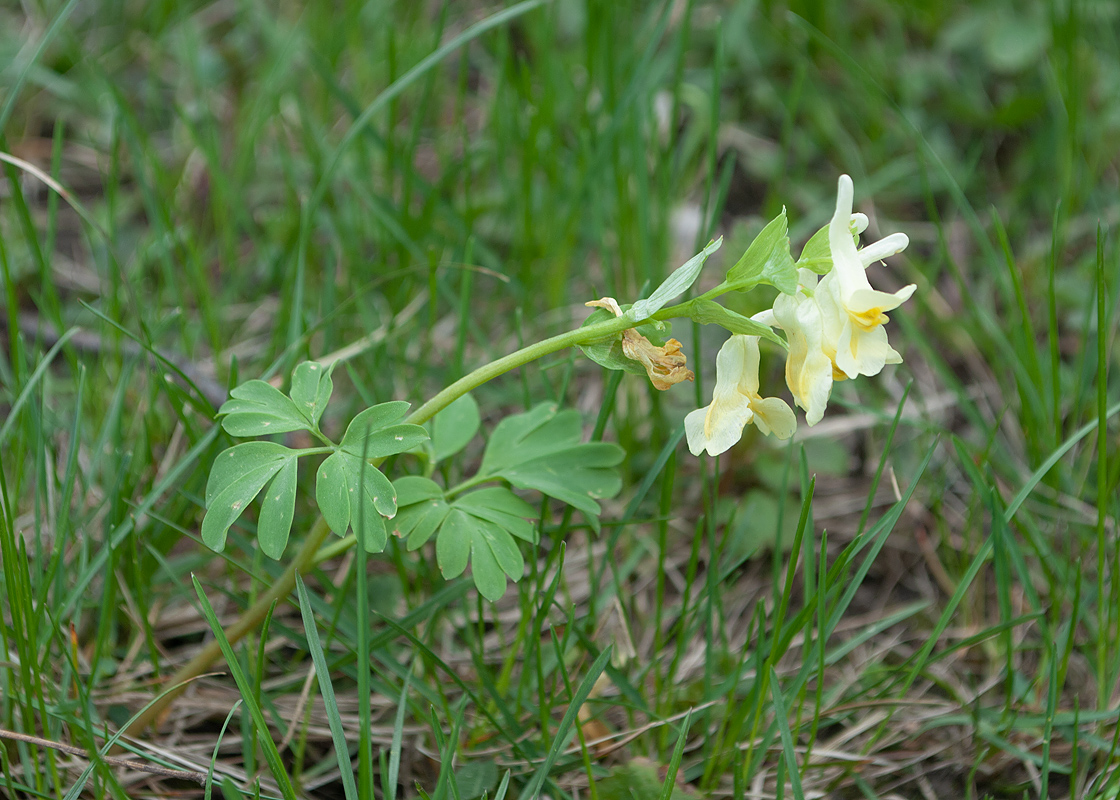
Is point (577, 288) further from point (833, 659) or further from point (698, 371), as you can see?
point (833, 659)

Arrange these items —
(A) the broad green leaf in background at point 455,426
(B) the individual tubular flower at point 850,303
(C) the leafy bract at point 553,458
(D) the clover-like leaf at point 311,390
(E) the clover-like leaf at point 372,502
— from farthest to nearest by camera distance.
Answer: (A) the broad green leaf in background at point 455,426 < (C) the leafy bract at point 553,458 < (D) the clover-like leaf at point 311,390 < (E) the clover-like leaf at point 372,502 < (B) the individual tubular flower at point 850,303

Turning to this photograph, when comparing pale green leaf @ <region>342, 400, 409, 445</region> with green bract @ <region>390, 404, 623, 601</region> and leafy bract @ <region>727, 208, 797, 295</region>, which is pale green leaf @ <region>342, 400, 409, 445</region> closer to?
green bract @ <region>390, 404, 623, 601</region>

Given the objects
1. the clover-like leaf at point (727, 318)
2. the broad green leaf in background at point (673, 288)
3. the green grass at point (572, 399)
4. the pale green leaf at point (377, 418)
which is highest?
the broad green leaf in background at point (673, 288)

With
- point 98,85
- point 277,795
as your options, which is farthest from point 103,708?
point 98,85

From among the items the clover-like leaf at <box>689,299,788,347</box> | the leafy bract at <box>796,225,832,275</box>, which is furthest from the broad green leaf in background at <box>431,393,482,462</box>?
the leafy bract at <box>796,225,832,275</box>

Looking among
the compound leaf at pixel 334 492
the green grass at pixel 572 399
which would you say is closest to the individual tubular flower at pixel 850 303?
the green grass at pixel 572 399

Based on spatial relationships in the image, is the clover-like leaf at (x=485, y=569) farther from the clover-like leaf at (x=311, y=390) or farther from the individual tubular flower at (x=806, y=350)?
the individual tubular flower at (x=806, y=350)

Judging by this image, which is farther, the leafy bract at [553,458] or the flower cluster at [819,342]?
the leafy bract at [553,458]
